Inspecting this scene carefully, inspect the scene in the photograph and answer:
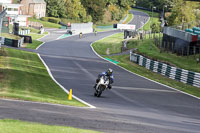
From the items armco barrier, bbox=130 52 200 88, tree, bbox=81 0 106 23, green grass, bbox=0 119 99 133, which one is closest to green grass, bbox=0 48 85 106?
green grass, bbox=0 119 99 133

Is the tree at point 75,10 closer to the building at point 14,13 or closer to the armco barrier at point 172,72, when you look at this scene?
the building at point 14,13

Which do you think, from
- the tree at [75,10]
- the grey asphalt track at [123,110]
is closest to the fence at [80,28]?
the tree at [75,10]

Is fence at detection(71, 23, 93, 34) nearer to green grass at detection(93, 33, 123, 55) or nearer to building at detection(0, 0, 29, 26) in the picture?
building at detection(0, 0, 29, 26)

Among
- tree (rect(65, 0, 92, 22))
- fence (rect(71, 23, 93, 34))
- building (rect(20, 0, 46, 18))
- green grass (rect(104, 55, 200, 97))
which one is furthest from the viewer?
tree (rect(65, 0, 92, 22))

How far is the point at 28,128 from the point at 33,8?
120 metres

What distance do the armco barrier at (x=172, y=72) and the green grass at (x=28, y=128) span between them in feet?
79.3

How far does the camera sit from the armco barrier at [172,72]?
3596 cm

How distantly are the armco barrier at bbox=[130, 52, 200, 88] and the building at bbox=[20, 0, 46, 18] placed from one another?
80718 mm

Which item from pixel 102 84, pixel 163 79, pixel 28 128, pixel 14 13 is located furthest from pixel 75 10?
pixel 28 128

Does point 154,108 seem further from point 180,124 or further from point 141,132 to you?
point 141,132

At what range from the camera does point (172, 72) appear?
40.3 meters

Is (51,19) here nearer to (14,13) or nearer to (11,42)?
(14,13)

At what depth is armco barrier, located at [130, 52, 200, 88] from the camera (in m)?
36.0

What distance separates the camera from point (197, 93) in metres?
32.2
